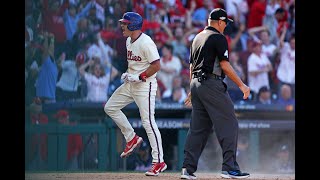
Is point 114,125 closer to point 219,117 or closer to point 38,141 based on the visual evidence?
point 38,141

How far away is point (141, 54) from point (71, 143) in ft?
11.8

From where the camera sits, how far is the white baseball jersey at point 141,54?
353 inches

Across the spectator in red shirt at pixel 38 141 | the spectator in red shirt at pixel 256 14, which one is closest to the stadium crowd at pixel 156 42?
the spectator in red shirt at pixel 256 14

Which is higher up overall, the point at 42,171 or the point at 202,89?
the point at 202,89

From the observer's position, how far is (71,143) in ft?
40.2

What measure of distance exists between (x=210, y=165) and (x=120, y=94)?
154 inches

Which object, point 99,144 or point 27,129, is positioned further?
point 99,144

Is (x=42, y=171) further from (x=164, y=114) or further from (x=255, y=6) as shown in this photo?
(x=255, y=6)

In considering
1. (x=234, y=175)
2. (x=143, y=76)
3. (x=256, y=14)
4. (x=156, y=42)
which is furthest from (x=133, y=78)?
(x=256, y=14)

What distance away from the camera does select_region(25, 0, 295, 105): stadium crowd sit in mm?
12258

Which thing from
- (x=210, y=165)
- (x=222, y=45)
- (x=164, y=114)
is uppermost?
(x=222, y=45)

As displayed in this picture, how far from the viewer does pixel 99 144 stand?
12516mm

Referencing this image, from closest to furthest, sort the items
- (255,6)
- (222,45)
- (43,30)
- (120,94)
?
(222,45), (120,94), (43,30), (255,6)
